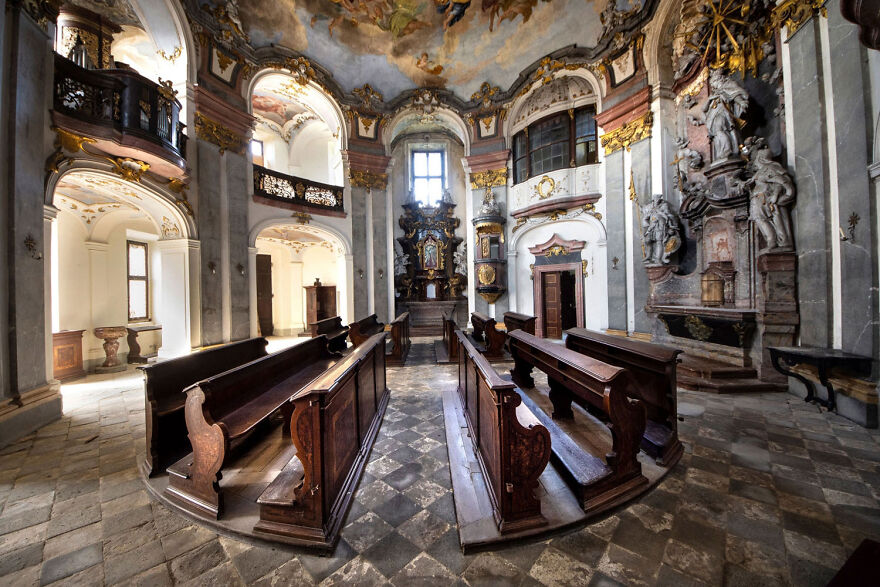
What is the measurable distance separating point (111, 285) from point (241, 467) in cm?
797

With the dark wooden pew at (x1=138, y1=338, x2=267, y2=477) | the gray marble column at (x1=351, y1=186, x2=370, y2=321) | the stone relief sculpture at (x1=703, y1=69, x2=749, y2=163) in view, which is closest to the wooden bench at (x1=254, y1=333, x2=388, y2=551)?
the dark wooden pew at (x1=138, y1=338, x2=267, y2=477)

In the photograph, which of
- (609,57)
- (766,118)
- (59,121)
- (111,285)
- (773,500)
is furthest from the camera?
(609,57)

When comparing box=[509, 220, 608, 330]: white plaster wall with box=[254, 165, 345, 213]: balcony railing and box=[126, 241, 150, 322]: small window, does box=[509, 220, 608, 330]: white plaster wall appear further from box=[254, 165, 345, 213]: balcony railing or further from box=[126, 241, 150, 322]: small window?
box=[126, 241, 150, 322]: small window

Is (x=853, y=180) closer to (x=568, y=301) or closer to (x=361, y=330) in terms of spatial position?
(x=568, y=301)

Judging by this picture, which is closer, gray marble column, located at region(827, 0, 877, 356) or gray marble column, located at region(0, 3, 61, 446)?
gray marble column, located at region(827, 0, 877, 356)

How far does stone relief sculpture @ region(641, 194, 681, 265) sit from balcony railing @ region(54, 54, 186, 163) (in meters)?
10.1

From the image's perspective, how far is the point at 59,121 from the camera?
447 centimetres

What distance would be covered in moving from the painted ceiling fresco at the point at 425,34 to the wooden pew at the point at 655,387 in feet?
31.9

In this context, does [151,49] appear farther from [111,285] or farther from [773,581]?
[773,581]

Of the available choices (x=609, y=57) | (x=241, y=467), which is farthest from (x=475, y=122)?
(x=241, y=467)

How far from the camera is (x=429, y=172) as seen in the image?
1337 centimetres

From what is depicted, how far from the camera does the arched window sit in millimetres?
9898

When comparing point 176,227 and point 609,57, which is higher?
point 609,57

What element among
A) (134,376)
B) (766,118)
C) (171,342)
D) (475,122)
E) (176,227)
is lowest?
(134,376)
